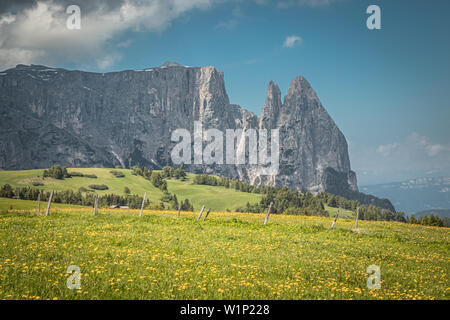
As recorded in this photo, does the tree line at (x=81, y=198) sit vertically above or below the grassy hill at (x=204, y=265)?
below

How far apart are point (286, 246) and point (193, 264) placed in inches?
356

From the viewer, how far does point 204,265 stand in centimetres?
1606

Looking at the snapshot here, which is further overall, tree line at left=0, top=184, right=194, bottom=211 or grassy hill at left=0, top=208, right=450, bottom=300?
tree line at left=0, top=184, right=194, bottom=211

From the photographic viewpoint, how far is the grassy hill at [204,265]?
12133 mm

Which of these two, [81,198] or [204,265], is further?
[81,198]

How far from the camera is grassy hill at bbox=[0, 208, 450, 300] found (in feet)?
39.8

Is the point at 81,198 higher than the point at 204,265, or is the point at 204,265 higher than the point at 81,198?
the point at 204,265

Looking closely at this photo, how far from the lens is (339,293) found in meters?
12.6

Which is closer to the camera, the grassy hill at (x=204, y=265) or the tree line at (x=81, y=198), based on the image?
the grassy hill at (x=204, y=265)

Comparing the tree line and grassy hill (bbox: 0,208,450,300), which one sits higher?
grassy hill (bbox: 0,208,450,300)
